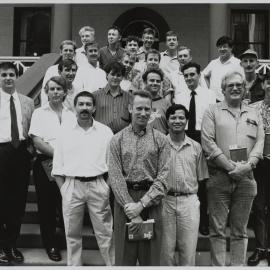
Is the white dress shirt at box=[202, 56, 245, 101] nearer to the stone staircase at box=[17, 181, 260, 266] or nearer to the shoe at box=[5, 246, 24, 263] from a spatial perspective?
the stone staircase at box=[17, 181, 260, 266]

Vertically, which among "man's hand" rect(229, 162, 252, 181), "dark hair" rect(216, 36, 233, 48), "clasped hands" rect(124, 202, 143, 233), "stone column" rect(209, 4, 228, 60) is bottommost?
"clasped hands" rect(124, 202, 143, 233)

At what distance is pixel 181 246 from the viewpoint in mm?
4590

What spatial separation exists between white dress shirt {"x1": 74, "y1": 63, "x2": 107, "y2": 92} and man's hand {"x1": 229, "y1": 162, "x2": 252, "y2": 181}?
8.33 ft

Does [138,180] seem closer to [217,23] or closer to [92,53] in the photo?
[92,53]

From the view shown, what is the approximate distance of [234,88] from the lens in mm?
4738

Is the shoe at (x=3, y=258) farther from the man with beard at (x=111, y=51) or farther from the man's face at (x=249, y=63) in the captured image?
the man's face at (x=249, y=63)

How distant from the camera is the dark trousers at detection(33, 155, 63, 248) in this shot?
522 centimetres

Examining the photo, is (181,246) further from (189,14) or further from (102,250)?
(189,14)

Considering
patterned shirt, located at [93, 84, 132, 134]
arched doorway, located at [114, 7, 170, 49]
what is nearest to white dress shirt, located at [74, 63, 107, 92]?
patterned shirt, located at [93, 84, 132, 134]

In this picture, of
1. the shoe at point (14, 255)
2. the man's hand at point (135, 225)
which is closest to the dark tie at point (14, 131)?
the shoe at point (14, 255)

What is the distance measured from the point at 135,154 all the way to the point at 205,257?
1804 mm

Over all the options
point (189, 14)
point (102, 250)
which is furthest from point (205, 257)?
point (189, 14)

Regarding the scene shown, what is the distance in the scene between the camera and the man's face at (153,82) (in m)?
5.45

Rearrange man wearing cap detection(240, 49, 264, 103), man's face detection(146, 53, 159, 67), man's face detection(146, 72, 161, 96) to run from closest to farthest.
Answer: man's face detection(146, 72, 161, 96)
man wearing cap detection(240, 49, 264, 103)
man's face detection(146, 53, 159, 67)
